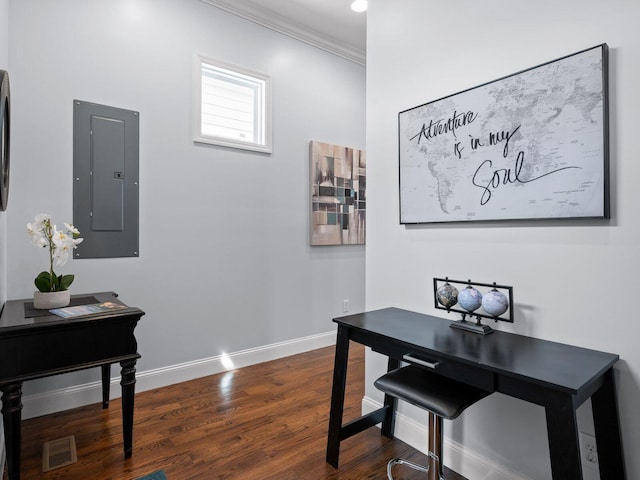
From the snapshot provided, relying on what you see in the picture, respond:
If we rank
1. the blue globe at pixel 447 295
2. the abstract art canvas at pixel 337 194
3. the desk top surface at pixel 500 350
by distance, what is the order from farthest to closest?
the abstract art canvas at pixel 337 194
the blue globe at pixel 447 295
the desk top surface at pixel 500 350

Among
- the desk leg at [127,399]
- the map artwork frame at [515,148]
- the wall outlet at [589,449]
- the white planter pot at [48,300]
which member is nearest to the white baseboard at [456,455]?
the wall outlet at [589,449]

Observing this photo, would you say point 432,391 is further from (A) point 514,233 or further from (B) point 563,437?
(A) point 514,233

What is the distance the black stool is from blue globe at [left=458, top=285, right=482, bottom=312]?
33cm

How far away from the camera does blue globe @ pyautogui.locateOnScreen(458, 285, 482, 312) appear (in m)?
1.69

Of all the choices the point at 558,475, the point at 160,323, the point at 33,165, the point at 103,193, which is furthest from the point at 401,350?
the point at 33,165

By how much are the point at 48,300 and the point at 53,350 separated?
358mm

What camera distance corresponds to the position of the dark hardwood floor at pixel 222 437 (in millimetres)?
1856

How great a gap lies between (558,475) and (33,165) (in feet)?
9.81

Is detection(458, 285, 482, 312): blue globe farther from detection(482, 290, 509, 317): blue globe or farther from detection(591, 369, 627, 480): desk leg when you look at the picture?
detection(591, 369, 627, 480): desk leg

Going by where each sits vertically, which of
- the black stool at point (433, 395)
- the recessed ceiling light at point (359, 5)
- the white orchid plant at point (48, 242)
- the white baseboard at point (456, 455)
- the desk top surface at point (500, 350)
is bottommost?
the white baseboard at point (456, 455)

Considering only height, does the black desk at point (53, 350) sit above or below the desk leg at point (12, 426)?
above

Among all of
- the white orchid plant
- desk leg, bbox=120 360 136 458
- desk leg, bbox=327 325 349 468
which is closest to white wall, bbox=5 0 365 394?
the white orchid plant

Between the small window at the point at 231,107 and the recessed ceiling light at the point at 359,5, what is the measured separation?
36.1 inches

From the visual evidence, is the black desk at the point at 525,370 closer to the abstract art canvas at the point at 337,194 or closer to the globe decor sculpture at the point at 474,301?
the globe decor sculpture at the point at 474,301
